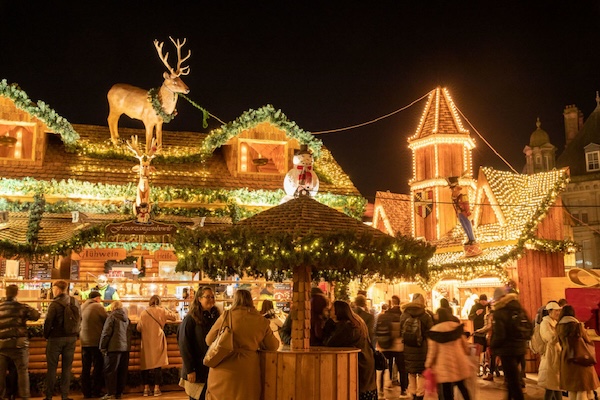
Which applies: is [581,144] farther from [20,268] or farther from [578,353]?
[578,353]

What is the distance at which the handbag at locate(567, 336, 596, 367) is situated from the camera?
8.32m

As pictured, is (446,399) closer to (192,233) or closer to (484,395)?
(484,395)

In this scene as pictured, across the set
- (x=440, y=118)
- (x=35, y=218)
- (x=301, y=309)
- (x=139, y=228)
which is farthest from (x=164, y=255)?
(x=440, y=118)

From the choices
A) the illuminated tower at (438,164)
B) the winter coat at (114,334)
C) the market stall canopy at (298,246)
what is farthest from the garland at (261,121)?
the market stall canopy at (298,246)

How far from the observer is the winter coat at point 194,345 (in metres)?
7.39

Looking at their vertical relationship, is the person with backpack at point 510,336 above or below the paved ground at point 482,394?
above

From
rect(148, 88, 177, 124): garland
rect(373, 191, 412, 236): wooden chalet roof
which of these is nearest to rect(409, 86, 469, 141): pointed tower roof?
rect(373, 191, 412, 236): wooden chalet roof

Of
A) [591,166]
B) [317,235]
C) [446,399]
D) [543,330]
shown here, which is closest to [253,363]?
[317,235]

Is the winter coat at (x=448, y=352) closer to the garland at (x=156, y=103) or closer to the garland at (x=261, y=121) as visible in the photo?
the garland at (x=261, y=121)

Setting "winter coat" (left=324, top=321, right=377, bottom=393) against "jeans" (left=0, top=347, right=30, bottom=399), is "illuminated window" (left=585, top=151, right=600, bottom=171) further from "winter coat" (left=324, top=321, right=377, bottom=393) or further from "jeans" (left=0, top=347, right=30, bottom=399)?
"jeans" (left=0, top=347, right=30, bottom=399)

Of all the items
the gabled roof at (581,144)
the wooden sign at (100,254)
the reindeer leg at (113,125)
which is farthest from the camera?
the gabled roof at (581,144)

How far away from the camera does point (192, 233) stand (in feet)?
23.5

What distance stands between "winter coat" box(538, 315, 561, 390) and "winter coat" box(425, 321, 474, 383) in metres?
1.57

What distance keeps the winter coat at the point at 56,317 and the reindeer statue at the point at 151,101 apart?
728 cm
